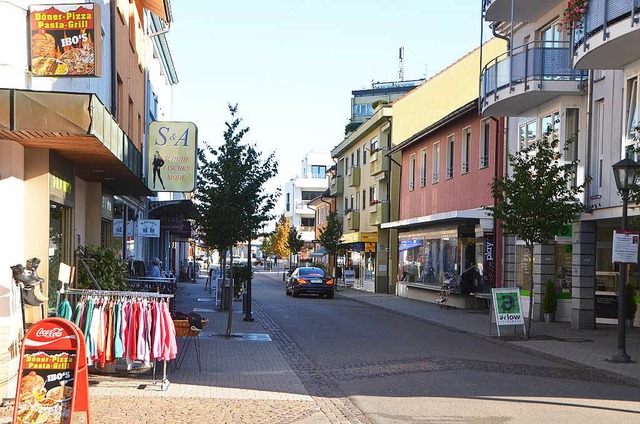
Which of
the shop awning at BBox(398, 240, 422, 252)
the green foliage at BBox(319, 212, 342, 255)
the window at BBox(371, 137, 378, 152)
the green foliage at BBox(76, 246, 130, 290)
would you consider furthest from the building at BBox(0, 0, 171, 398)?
the green foliage at BBox(319, 212, 342, 255)

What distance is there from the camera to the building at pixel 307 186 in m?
112

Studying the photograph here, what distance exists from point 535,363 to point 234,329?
7873mm

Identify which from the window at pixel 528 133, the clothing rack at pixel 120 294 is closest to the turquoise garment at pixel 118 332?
the clothing rack at pixel 120 294

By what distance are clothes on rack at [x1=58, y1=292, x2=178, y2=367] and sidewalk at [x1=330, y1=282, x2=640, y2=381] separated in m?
7.38

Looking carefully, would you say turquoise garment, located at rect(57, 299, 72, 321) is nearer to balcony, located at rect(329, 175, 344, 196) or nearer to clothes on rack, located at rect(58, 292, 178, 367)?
clothes on rack, located at rect(58, 292, 178, 367)

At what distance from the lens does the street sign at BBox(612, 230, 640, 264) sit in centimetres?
1501

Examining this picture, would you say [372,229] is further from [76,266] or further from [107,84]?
[76,266]

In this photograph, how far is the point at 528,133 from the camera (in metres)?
24.7

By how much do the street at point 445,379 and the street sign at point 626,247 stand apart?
214cm

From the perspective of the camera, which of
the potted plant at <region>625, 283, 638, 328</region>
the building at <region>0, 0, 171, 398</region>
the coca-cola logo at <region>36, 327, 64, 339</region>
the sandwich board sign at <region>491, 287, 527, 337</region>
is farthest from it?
the potted plant at <region>625, 283, 638, 328</region>

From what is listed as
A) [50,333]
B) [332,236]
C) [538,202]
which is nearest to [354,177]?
[332,236]

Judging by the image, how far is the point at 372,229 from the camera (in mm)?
47750

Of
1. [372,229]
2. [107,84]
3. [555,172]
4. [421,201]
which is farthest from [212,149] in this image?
[372,229]

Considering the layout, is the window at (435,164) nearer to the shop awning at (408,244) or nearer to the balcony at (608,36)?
the shop awning at (408,244)
